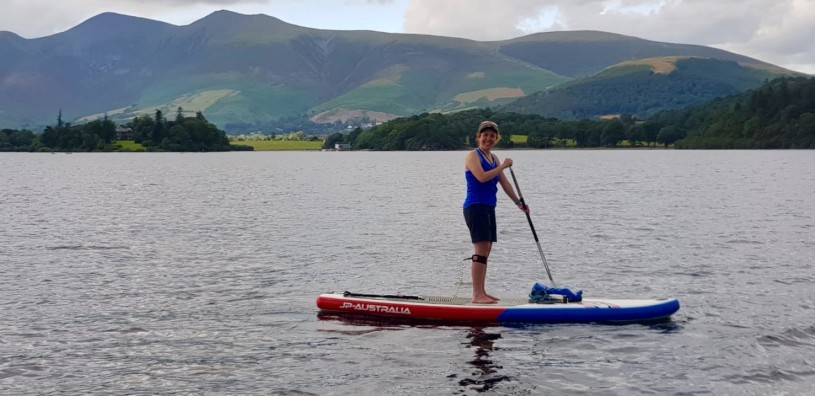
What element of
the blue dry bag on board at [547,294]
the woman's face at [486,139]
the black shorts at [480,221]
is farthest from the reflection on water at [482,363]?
the woman's face at [486,139]

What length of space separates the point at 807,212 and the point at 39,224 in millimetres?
41933

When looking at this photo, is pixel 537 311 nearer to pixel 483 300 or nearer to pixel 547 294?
pixel 547 294

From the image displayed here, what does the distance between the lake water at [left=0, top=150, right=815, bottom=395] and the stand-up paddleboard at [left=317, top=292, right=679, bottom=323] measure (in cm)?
33

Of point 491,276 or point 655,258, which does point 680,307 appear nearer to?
point 491,276

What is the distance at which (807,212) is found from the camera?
160ft

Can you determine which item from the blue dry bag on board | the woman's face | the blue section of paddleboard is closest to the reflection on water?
the blue section of paddleboard

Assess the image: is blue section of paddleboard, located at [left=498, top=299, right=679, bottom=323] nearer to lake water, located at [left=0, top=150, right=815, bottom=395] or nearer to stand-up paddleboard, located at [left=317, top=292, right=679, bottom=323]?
stand-up paddleboard, located at [left=317, top=292, right=679, bottom=323]

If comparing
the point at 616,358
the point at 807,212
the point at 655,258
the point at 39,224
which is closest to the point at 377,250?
the point at 655,258

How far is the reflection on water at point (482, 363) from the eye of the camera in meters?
14.9

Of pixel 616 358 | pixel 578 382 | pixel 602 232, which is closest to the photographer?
pixel 578 382

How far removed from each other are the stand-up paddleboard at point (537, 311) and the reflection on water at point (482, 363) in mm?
529

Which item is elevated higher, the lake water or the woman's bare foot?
the woman's bare foot

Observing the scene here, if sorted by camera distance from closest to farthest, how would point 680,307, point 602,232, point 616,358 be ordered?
point 616,358 < point 680,307 < point 602,232

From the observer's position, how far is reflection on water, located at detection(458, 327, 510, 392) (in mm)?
14859
